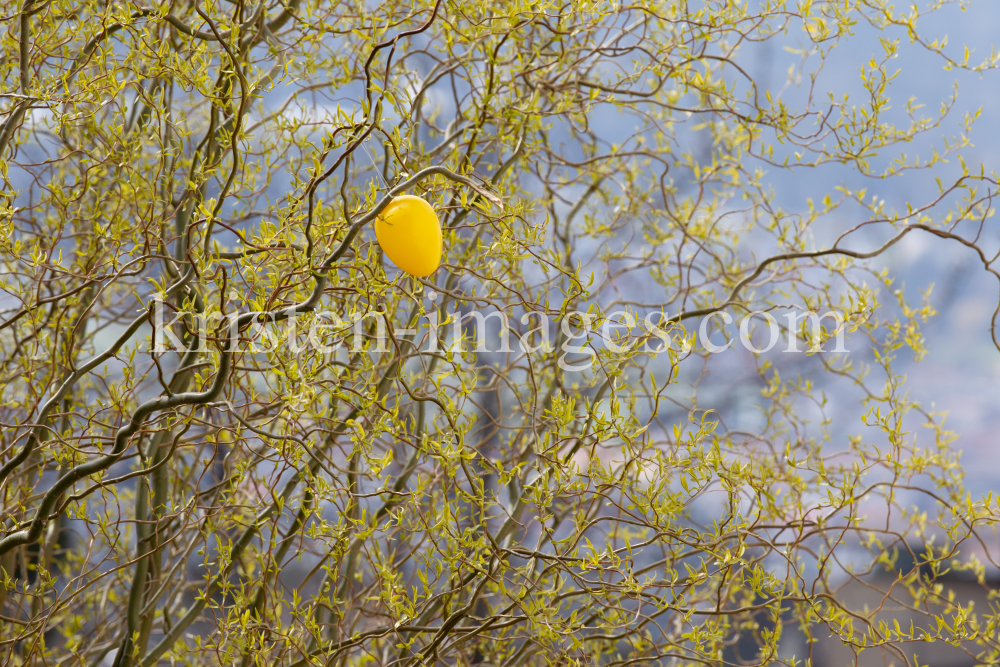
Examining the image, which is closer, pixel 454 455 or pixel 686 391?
pixel 454 455

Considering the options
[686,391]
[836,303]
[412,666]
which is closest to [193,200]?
[412,666]

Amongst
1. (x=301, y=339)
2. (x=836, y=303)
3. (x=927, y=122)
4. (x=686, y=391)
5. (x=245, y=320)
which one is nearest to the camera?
(x=245, y=320)

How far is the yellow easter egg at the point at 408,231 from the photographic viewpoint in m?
0.54

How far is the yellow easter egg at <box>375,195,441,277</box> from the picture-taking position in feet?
1.77

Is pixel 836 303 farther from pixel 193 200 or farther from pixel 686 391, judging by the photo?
pixel 686 391

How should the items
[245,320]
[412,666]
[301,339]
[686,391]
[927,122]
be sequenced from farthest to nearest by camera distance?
[686,391]
[927,122]
[412,666]
[301,339]
[245,320]

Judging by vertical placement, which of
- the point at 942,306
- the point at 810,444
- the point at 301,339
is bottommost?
the point at 810,444

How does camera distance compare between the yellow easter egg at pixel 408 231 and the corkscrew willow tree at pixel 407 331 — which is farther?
the corkscrew willow tree at pixel 407 331

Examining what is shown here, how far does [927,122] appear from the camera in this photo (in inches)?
35.0

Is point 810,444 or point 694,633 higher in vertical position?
point 810,444

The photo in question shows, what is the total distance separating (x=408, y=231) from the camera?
540mm

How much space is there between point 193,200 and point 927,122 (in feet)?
2.71

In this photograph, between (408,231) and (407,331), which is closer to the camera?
(408,231)

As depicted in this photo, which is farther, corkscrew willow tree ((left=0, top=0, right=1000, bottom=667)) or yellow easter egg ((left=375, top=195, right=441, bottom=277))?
corkscrew willow tree ((left=0, top=0, right=1000, bottom=667))
